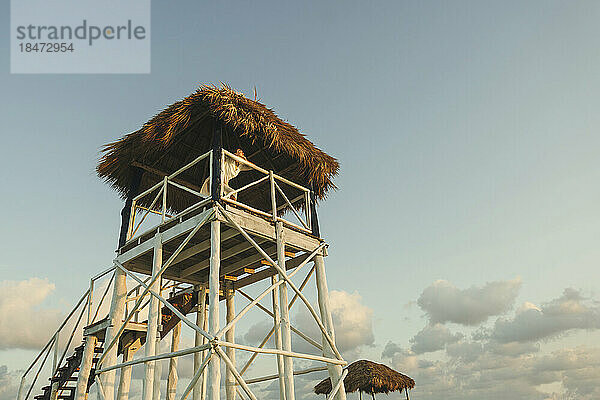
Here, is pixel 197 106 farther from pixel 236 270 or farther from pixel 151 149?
pixel 236 270

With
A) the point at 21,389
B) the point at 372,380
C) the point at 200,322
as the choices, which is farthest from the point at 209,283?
the point at 372,380

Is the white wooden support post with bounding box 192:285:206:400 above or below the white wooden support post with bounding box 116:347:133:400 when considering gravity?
above

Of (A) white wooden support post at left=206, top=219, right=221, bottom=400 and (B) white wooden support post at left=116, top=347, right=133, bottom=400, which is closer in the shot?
(A) white wooden support post at left=206, top=219, right=221, bottom=400

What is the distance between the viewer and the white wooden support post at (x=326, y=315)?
9812 millimetres

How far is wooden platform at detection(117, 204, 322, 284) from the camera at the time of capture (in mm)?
9344

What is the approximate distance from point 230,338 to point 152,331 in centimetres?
334

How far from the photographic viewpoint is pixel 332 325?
10.2 metres

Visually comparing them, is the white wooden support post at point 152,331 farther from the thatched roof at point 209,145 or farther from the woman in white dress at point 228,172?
the thatched roof at point 209,145

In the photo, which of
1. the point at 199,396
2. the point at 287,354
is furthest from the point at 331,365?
the point at 199,396

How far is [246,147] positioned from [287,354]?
5.61m

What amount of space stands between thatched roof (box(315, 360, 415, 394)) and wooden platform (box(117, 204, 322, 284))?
12544mm

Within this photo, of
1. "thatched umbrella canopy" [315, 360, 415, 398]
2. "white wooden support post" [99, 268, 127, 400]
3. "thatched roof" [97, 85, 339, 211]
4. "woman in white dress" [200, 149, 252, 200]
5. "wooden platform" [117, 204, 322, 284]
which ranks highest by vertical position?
"thatched roof" [97, 85, 339, 211]

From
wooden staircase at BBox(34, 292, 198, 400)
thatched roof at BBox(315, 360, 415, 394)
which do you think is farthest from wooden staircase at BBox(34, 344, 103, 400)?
thatched roof at BBox(315, 360, 415, 394)

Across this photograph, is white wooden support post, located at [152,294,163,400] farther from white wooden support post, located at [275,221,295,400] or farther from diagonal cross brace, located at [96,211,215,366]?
A: white wooden support post, located at [275,221,295,400]
